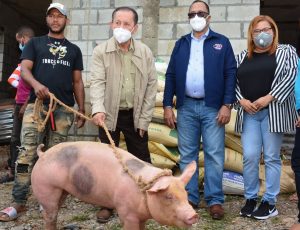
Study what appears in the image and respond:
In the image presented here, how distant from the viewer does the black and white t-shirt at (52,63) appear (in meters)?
3.96

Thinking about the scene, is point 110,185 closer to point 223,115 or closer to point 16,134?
point 223,115

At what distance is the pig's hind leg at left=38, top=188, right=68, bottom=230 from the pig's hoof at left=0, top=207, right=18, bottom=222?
36.8 inches

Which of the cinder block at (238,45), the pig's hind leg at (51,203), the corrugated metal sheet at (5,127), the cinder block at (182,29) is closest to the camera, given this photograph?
the pig's hind leg at (51,203)

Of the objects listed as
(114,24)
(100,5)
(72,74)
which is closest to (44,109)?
(72,74)

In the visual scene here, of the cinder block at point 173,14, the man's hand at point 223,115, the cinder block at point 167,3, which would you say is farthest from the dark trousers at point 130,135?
the cinder block at point 167,3

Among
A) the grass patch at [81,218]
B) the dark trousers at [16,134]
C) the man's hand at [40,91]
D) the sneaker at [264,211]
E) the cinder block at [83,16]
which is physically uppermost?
the cinder block at [83,16]

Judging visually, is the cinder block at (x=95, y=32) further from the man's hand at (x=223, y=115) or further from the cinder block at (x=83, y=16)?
the man's hand at (x=223, y=115)

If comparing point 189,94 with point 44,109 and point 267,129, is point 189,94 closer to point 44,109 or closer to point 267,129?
point 267,129

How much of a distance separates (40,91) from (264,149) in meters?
2.07

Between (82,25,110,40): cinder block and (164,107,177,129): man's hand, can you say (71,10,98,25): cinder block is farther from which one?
(164,107,177,129): man's hand

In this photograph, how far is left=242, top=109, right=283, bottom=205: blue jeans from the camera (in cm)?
384

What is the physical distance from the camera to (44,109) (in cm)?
397

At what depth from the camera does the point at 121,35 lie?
3682mm

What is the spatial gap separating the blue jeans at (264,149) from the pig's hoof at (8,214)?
2.18 m
